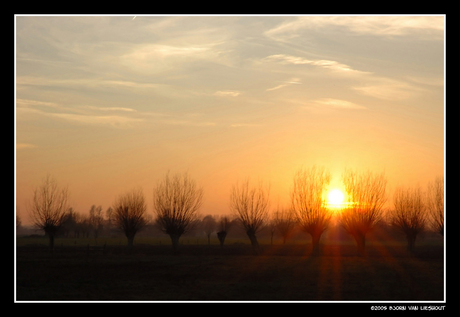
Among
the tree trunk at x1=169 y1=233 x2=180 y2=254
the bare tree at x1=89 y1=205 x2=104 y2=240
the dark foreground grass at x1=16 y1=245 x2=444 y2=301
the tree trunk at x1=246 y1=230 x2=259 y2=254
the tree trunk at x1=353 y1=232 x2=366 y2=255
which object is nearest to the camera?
the dark foreground grass at x1=16 y1=245 x2=444 y2=301

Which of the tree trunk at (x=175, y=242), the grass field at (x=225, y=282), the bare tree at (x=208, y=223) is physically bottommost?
the bare tree at (x=208, y=223)

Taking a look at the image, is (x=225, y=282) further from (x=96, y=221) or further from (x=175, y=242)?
(x=96, y=221)

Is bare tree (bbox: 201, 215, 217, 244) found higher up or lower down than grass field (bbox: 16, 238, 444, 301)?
lower down

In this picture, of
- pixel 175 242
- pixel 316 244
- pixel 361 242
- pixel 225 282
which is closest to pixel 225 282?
pixel 225 282

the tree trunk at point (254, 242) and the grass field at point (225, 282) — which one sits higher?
the grass field at point (225, 282)

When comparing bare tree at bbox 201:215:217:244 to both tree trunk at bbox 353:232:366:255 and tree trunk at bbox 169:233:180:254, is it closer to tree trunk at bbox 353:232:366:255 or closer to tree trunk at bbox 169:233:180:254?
tree trunk at bbox 169:233:180:254

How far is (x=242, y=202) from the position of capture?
5138cm

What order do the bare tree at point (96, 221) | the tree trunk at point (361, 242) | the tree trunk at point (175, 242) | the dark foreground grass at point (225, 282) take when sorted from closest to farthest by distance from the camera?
1. the dark foreground grass at point (225, 282)
2. the tree trunk at point (361, 242)
3. the tree trunk at point (175, 242)
4. the bare tree at point (96, 221)

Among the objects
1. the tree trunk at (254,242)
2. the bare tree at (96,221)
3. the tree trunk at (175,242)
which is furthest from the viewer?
the bare tree at (96,221)

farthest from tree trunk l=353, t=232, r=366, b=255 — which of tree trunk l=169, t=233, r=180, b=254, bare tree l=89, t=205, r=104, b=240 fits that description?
bare tree l=89, t=205, r=104, b=240

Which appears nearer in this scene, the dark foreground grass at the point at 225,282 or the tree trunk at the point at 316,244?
the dark foreground grass at the point at 225,282

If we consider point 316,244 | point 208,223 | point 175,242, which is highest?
point 316,244

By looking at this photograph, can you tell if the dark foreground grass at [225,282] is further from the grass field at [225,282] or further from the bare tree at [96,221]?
the bare tree at [96,221]

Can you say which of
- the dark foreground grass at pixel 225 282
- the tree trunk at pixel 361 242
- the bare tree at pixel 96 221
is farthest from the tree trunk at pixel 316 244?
the bare tree at pixel 96 221
